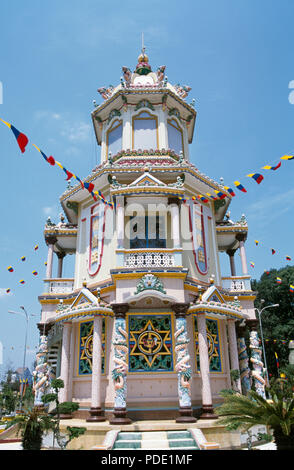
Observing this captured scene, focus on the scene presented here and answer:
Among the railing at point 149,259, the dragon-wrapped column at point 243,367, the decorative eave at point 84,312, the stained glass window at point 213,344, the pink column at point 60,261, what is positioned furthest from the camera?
the pink column at point 60,261

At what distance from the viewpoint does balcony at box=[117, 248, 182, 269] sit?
16.0m

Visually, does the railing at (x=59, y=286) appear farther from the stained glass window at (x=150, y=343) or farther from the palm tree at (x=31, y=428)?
the palm tree at (x=31, y=428)

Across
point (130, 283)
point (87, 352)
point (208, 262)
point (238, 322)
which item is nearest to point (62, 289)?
point (87, 352)

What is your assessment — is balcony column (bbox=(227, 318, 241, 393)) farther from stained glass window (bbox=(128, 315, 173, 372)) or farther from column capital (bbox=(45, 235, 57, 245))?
column capital (bbox=(45, 235, 57, 245))

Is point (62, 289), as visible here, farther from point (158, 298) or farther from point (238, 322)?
point (238, 322)

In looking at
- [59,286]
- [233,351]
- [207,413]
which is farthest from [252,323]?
[59,286]

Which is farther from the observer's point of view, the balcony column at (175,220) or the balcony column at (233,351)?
the balcony column at (233,351)

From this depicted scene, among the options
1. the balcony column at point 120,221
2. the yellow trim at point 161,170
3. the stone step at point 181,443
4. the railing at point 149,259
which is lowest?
the stone step at point 181,443

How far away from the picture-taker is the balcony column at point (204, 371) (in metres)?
14.9

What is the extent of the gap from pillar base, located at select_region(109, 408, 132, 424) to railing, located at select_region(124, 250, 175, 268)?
5823mm

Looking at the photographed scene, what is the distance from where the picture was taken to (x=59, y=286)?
805 inches

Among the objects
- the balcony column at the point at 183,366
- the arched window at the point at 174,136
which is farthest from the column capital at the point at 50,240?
the balcony column at the point at 183,366

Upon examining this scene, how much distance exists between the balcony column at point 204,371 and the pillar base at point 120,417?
10.7ft

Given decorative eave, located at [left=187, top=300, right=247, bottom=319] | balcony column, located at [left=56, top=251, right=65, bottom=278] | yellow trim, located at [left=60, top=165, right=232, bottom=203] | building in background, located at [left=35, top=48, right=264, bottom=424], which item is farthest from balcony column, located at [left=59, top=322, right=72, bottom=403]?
yellow trim, located at [left=60, top=165, right=232, bottom=203]
